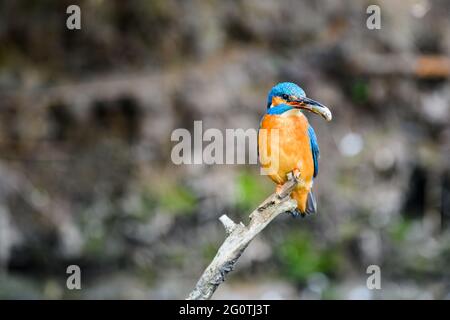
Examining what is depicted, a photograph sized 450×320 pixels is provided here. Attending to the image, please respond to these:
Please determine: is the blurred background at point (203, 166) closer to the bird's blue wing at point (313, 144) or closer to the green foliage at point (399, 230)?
the green foliage at point (399, 230)

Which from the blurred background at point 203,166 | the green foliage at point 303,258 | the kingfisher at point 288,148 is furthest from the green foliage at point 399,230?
the kingfisher at point 288,148

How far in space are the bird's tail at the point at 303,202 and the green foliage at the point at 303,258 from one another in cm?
531

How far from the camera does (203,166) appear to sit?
27.1ft

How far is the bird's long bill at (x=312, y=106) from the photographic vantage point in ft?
6.94

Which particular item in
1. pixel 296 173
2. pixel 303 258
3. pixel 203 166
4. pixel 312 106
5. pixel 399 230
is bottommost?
pixel 296 173

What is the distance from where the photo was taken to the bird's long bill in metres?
2.12

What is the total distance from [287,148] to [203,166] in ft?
18.6

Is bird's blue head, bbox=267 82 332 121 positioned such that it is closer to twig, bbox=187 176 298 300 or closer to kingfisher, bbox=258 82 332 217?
kingfisher, bbox=258 82 332 217

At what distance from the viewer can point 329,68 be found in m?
8.79

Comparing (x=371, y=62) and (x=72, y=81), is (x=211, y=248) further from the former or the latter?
(x=371, y=62)

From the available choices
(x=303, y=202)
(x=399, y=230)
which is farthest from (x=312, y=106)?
(x=399, y=230)

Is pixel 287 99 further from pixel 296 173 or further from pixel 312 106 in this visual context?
pixel 296 173

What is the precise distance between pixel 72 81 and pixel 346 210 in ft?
12.0
